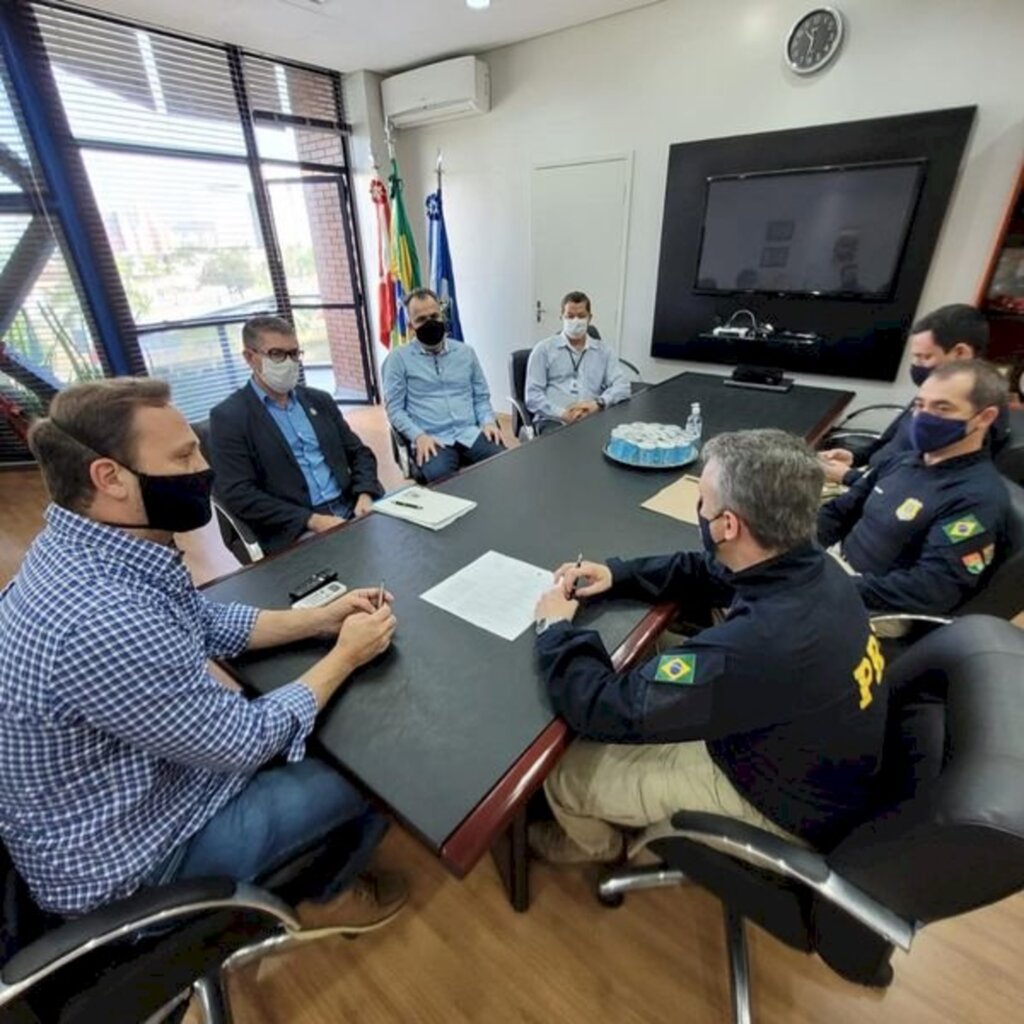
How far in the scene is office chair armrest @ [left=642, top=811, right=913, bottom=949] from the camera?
733mm

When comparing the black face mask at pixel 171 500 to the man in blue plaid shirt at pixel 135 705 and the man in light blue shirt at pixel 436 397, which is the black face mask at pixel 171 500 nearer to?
the man in blue plaid shirt at pixel 135 705

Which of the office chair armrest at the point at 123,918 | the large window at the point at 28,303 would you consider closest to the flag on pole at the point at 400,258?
the large window at the point at 28,303

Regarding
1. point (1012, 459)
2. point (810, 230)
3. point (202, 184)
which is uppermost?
point (202, 184)

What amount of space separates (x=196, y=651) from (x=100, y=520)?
0.87ft

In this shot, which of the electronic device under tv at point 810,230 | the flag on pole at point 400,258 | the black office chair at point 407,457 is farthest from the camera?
the flag on pole at point 400,258

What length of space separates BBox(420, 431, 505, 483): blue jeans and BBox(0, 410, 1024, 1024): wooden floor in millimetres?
1689

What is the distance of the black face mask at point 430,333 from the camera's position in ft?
8.54

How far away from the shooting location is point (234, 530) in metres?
1.91

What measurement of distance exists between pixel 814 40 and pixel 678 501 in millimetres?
3046

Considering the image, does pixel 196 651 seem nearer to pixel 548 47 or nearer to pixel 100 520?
pixel 100 520

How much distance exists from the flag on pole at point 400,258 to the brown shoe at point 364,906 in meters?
4.00

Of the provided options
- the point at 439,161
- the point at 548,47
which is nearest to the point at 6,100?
the point at 439,161

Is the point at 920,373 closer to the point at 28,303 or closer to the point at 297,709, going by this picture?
the point at 297,709

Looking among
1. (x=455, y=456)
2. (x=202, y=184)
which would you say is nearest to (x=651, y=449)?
(x=455, y=456)
